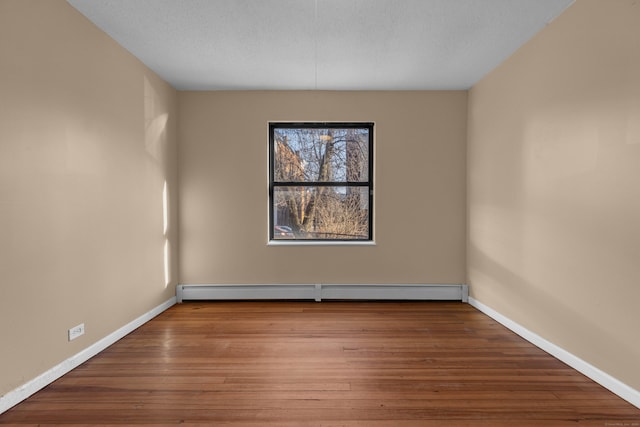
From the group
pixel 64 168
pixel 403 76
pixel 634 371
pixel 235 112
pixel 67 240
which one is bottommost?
pixel 634 371

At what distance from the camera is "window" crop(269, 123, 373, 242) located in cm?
431

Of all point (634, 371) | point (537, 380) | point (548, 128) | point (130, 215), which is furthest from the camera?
point (130, 215)

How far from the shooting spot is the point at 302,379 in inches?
88.6

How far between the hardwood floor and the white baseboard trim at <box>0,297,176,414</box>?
0.05 m

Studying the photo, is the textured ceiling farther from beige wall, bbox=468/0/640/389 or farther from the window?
the window

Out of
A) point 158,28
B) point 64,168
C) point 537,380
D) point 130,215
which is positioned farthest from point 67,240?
point 537,380

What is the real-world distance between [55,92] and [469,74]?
12.2 ft

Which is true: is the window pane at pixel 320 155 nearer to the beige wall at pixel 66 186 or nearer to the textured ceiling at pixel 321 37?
the textured ceiling at pixel 321 37

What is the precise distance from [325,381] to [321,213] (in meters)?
2.39

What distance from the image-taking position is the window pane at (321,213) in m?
4.32

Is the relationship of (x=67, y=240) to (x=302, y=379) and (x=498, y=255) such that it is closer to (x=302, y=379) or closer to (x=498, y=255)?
(x=302, y=379)

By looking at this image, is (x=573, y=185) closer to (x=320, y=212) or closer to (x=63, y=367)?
(x=320, y=212)

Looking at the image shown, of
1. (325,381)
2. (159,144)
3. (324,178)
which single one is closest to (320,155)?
(324,178)

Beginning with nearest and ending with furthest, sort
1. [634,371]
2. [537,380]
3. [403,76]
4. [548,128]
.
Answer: [634,371] < [537,380] < [548,128] < [403,76]
